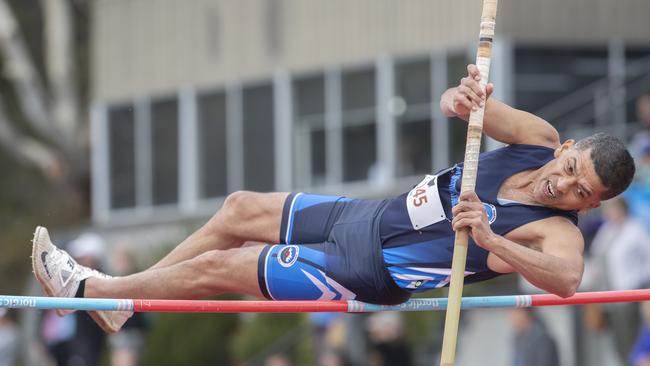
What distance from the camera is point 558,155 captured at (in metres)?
7.40

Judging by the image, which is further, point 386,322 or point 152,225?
point 152,225

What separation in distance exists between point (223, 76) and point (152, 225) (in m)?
3.09

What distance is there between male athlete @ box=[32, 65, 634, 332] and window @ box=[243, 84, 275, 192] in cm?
1669

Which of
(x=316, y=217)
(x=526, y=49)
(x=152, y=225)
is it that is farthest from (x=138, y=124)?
(x=316, y=217)

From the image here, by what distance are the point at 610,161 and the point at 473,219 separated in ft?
2.60

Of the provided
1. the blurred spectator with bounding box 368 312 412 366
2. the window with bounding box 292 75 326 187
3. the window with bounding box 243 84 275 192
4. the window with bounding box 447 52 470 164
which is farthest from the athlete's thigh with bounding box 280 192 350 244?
the window with bounding box 243 84 275 192

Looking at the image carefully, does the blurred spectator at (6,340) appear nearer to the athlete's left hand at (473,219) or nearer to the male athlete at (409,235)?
the male athlete at (409,235)

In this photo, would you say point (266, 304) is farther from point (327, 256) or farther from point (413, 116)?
point (413, 116)

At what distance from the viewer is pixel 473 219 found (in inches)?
275

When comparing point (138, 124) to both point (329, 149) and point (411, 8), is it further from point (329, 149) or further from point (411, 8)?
point (411, 8)

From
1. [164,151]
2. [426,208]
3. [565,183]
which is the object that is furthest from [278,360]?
[164,151]

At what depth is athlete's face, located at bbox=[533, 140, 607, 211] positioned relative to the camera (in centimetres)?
721

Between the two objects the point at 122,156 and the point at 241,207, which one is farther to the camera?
the point at 122,156

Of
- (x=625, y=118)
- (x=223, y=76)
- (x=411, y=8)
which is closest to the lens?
(x=625, y=118)
